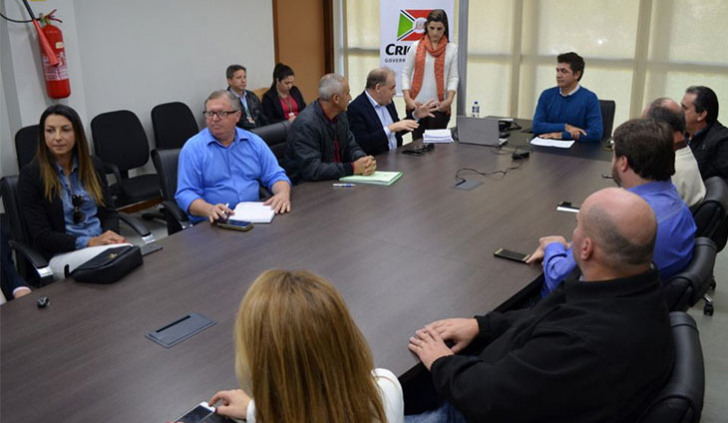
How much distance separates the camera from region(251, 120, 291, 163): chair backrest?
4.29 meters

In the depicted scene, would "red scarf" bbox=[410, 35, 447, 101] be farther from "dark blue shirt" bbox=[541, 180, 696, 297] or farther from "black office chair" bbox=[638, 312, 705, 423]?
"black office chair" bbox=[638, 312, 705, 423]

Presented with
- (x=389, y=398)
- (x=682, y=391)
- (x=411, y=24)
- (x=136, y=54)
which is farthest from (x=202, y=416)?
(x=411, y=24)

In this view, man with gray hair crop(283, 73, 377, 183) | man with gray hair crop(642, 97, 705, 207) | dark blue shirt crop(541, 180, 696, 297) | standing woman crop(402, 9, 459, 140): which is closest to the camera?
dark blue shirt crop(541, 180, 696, 297)

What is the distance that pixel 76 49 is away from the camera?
4.89 m

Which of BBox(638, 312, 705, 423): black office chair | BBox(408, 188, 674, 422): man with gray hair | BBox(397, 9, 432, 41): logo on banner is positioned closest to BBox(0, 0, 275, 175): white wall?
BBox(397, 9, 432, 41): logo on banner

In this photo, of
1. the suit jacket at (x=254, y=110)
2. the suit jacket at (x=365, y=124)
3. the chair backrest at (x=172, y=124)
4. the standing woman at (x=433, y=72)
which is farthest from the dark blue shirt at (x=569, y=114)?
the chair backrest at (x=172, y=124)

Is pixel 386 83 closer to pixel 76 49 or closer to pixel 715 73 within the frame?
pixel 76 49

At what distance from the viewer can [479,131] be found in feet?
15.2

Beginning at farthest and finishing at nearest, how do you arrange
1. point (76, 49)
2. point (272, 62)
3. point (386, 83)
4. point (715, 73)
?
1. point (272, 62)
2. point (715, 73)
3. point (76, 49)
4. point (386, 83)

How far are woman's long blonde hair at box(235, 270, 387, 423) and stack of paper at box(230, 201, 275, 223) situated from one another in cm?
180

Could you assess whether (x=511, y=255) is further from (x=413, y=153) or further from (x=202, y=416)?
(x=413, y=153)

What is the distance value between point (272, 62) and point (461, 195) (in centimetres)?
421

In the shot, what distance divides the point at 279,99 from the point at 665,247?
462 cm

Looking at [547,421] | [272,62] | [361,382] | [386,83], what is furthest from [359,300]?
[272,62]
